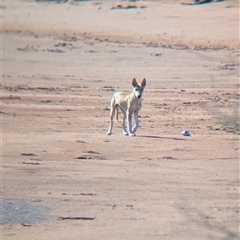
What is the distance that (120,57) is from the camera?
2433 cm

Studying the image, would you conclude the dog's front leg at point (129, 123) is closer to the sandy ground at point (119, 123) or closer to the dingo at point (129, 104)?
the dingo at point (129, 104)

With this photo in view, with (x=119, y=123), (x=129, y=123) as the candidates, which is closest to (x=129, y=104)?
(x=129, y=123)

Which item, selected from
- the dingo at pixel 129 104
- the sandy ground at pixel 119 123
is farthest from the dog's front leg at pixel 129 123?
the sandy ground at pixel 119 123

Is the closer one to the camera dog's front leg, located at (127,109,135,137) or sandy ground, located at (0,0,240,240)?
sandy ground, located at (0,0,240,240)

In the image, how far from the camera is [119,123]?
53.0 feet

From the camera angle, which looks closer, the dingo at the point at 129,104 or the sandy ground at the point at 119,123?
the sandy ground at the point at 119,123

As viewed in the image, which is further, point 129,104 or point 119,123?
point 119,123

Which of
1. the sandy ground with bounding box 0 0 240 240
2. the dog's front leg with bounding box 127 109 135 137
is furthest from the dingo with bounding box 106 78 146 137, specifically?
the sandy ground with bounding box 0 0 240 240

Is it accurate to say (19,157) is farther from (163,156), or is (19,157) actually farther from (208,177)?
(208,177)

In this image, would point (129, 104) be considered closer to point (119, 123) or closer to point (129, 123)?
point (129, 123)

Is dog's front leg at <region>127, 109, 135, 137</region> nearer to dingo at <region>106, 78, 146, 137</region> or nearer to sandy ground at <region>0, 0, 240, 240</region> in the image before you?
dingo at <region>106, 78, 146, 137</region>

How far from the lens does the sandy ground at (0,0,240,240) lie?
10.1 metres

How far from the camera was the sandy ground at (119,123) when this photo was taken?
1007cm

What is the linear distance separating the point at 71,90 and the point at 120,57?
3.93 m
